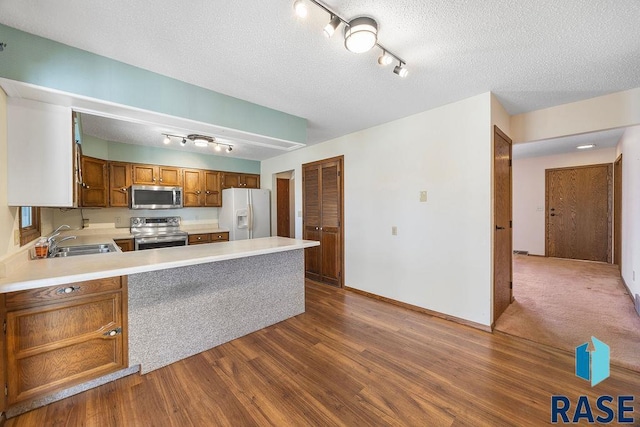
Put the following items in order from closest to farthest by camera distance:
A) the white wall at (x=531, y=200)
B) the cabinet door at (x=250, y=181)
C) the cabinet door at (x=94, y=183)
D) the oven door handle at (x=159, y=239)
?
1. the cabinet door at (x=94, y=183)
2. the oven door handle at (x=159, y=239)
3. the cabinet door at (x=250, y=181)
4. the white wall at (x=531, y=200)

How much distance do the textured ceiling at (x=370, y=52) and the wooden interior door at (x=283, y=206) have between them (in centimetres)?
328

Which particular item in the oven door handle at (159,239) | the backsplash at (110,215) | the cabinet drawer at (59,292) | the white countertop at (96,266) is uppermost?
the backsplash at (110,215)

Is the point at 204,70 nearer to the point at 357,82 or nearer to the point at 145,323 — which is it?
the point at 357,82

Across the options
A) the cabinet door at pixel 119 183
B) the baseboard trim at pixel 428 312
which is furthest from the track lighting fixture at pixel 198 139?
the baseboard trim at pixel 428 312

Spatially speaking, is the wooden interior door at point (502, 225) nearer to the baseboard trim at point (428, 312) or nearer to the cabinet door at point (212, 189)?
the baseboard trim at point (428, 312)

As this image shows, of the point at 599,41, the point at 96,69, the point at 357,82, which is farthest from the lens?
the point at 357,82

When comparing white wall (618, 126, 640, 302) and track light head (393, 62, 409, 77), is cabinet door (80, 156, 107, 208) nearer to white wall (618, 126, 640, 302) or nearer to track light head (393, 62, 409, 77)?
track light head (393, 62, 409, 77)

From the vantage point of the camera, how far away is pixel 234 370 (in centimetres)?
200

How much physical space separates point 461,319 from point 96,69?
3.98 m

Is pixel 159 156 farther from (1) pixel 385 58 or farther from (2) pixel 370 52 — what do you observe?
(1) pixel 385 58

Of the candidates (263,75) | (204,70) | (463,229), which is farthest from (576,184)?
(204,70)

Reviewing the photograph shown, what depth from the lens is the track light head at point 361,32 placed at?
1508 mm

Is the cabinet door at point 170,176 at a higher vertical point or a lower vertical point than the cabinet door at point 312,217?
higher

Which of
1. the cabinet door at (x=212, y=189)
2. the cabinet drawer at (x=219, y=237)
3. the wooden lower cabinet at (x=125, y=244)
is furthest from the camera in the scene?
the cabinet door at (x=212, y=189)
